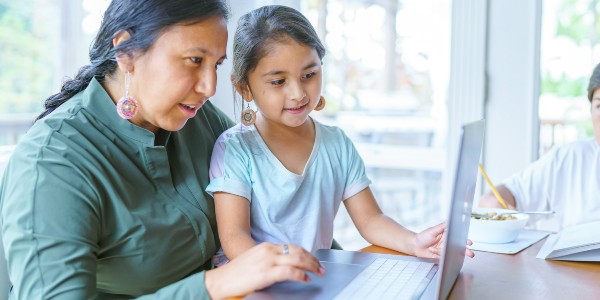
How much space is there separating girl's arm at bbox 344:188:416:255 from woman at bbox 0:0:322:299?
14.0 inches

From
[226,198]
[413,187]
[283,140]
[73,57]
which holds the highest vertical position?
[73,57]

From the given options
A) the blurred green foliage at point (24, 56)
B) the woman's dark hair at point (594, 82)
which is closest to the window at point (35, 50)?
the blurred green foliage at point (24, 56)

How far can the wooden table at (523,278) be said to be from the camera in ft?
3.74

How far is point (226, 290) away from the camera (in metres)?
1.07

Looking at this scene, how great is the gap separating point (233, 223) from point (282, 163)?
0.21m

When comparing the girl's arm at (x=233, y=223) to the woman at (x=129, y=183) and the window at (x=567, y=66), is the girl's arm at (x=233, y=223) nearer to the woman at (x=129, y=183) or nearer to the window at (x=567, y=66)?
the woman at (x=129, y=183)

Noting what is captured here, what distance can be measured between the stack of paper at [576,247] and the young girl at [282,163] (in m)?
0.25

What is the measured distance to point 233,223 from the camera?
1.39 metres

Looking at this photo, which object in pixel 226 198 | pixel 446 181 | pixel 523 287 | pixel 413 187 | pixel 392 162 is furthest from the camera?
pixel 413 187

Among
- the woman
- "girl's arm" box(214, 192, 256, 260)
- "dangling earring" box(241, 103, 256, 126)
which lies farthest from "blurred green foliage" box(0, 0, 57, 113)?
"girl's arm" box(214, 192, 256, 260)

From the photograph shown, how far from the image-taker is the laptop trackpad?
1.04 meters

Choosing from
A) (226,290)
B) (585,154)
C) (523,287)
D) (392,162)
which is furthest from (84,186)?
(392,162)

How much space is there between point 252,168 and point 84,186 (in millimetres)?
424

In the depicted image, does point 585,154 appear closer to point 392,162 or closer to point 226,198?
point 226,198
